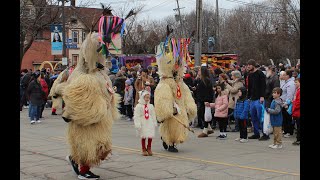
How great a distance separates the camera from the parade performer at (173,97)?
9.69 m

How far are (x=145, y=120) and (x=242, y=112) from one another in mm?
3191

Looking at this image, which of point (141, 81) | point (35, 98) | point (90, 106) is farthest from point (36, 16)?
point (90, 106)

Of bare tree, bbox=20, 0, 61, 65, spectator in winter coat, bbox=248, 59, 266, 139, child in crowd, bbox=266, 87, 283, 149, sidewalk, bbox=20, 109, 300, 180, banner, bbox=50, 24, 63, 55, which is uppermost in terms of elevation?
bare tree, bbox=20, 0, 61, 65

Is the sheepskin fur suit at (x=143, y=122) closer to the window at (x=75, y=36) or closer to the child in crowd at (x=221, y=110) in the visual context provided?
the child in crowd at (x=221, y=110)

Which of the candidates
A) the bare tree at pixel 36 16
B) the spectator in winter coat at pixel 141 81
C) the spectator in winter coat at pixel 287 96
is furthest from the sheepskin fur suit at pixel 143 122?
the bare tree at pixel 36 16

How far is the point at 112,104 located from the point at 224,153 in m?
3.17

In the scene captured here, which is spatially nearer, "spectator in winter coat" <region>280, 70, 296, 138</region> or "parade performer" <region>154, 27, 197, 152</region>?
"parade performer" <region>154, 27, 197, 152</region>

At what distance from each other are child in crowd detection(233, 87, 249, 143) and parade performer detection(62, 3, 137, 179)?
479 centimetres

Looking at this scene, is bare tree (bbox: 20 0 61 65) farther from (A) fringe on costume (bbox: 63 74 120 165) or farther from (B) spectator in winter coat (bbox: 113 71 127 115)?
(A) fringe on costume (bbox: 63 74 120 165)

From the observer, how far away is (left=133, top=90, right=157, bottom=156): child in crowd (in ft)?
30.7

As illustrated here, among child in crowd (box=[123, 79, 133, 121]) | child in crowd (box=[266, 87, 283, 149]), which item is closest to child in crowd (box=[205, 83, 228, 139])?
child in crowd (box=[266, 87, 283, 149])

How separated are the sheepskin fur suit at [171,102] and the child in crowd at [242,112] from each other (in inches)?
70.4
